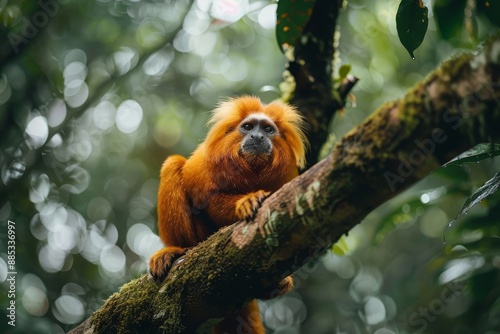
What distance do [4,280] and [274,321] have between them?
524cm

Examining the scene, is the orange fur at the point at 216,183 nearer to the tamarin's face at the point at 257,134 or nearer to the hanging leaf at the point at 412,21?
the tamarin's face at the point at 257,134

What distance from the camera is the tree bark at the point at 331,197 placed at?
6.41 feet

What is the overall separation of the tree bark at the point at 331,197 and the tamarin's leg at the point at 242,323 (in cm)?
88

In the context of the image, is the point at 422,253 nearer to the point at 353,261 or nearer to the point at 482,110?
the point at 353,261

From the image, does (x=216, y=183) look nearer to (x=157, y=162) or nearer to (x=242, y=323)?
(x=242, y=323)

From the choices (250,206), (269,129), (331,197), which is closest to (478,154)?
(331,197)

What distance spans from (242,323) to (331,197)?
2.15 metres

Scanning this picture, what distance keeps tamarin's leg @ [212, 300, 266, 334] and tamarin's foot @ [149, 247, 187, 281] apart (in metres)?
0.75

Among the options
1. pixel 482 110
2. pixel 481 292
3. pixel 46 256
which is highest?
pixel 46 256

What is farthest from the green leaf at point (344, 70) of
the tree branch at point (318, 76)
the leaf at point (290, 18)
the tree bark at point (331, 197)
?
the tree bark at point (331, 197)

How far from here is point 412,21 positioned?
125 inches

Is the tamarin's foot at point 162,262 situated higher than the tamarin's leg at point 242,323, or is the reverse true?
the tamarin's foot at point 162,262

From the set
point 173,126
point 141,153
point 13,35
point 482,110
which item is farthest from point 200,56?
point 482,110

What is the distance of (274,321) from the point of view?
9602mm
